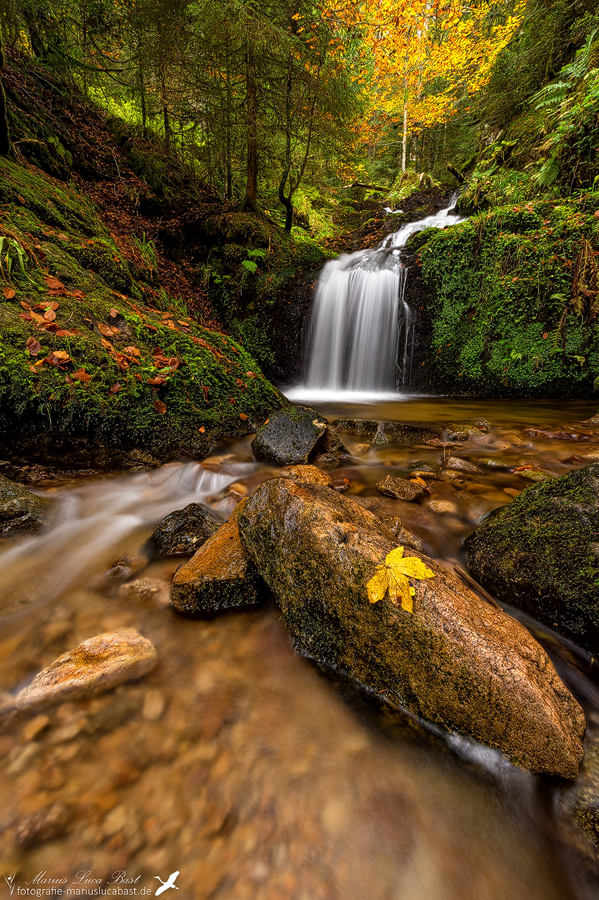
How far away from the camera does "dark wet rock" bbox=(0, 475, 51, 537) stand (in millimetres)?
2754

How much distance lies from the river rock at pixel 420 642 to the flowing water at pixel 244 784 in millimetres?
108

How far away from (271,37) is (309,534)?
34.2ft

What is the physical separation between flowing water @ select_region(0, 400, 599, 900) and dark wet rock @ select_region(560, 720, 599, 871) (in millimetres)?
39

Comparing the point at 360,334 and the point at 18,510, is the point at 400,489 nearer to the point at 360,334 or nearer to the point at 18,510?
the point at 18,510

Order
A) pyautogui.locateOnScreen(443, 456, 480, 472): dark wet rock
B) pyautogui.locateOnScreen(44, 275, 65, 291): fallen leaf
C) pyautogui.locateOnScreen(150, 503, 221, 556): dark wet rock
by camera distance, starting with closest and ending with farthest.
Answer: pyautogui.locateOnScreen(150, 503, 221, 556): dark wet rock, pyautogui.locateOnScreen(443, 456, 480, 472): dark wet rock, pyautogui.locateOnScreen(44, 275, 65, 291): fallen leaf

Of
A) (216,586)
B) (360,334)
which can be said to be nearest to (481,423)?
(360,334)

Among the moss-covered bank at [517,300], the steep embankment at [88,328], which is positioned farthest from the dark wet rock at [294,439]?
the moss-covered bank at [517,300]

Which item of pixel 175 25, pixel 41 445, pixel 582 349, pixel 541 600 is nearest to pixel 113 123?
pixel 175 25

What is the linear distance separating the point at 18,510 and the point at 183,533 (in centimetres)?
134

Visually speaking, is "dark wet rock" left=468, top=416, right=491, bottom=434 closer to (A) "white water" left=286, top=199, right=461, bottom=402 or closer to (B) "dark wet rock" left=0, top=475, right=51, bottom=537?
(A) "white water" left=286, top=199, right=461, bottom=402

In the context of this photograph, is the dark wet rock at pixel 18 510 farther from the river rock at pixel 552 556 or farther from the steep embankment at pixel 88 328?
the river rock at pixel 552 556

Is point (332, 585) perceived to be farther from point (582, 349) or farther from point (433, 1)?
point (433, 1)

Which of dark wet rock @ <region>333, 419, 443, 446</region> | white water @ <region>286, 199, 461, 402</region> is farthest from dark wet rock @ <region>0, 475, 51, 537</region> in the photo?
white water @ <region>286, 199, 461, 402</region>

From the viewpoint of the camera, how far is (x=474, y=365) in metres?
7.79
